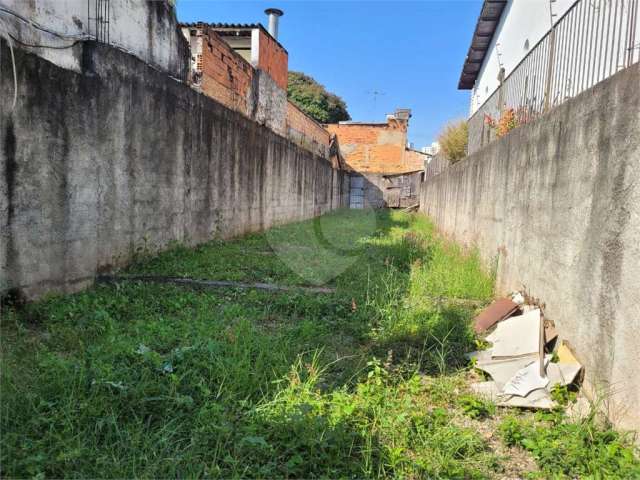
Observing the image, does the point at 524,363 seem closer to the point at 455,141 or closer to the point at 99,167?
the point at 99,167

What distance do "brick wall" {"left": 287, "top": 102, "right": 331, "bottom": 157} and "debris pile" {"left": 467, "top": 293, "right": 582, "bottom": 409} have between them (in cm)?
1294

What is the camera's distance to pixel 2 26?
314 centimetres

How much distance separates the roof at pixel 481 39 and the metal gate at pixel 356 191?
760cm

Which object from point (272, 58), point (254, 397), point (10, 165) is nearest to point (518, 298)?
point (254, 397)

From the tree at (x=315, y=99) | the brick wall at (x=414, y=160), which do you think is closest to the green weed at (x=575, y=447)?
the brick wall at (x=414, y=160)

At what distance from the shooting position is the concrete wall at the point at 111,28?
12.3 feet

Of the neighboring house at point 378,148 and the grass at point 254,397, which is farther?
the neighboring house at point 378,148

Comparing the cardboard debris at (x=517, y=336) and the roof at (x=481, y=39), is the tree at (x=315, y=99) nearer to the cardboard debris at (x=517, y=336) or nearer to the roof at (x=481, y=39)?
the roof at (x=481, y=39)

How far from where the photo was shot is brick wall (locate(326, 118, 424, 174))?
982 inches

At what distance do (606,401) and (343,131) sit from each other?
24216 mm

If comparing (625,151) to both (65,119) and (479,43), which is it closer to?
(65,119)

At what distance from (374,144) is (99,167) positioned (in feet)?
73.4

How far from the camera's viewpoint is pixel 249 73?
11.2 meters

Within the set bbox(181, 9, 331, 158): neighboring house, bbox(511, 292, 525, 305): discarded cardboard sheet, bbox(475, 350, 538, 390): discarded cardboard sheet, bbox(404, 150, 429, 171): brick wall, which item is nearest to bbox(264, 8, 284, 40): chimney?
bbox(181, 9, 331, 158): neighboring house
